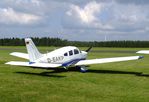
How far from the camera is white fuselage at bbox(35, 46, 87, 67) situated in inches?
859

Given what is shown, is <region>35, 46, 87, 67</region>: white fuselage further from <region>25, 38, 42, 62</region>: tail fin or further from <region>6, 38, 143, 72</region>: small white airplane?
<region>25, 38, 42, 62</region>: tail fin

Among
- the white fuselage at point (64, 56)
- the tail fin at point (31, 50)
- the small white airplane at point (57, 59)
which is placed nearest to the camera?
the small white airplane at point (57, 59)

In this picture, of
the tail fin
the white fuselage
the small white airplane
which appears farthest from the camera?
the white fuselage

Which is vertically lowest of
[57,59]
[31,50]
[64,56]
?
[57,59]

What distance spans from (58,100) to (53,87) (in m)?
3.05

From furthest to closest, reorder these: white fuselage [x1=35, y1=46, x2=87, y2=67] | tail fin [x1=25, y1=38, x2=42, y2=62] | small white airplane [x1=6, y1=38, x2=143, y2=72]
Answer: white fuselage [x1=35, y1=46, x2=87, y2=67] < tail fin [x1=25, y1=38, x2=42, y2=62] < small white airplane [x1=6, y1=38, x2=143, y2=72]

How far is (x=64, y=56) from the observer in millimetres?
23234

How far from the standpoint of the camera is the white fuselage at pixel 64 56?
2183cm

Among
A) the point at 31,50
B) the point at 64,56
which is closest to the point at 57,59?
the point at 64,56

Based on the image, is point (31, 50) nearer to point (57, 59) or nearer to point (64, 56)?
point (57, 59)

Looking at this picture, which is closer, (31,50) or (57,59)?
(31,50)

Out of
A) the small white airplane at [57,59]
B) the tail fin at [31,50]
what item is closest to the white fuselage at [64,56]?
the small white airplane at [57,59]

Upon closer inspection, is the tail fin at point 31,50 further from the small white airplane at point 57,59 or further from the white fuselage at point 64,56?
the white fuselage at point 64,56

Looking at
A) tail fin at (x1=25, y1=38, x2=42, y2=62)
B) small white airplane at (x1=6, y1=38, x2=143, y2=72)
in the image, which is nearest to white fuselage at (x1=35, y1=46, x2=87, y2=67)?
small white airplane at (x1=6, y1=38, x2=143, y2=72)
